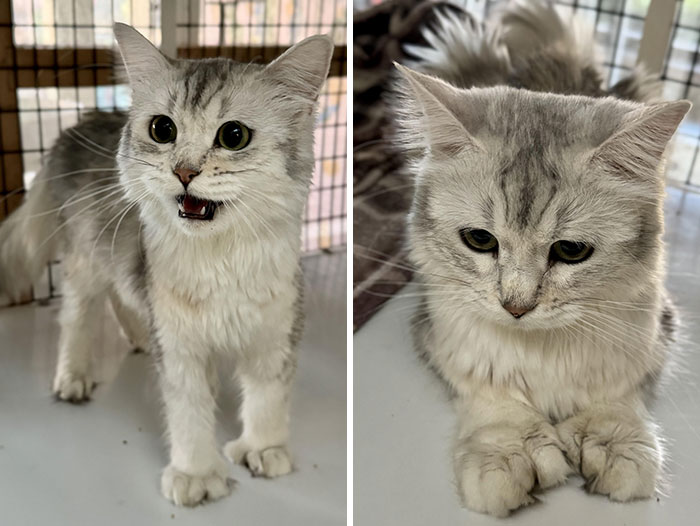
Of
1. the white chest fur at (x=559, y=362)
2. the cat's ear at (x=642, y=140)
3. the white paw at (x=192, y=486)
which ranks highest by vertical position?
the cat's ear at (x=642, y=140)

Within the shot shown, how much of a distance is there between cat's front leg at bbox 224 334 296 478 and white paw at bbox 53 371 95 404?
217mm

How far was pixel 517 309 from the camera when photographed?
2.85 feet

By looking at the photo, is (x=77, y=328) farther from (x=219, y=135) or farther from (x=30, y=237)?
(x=219, y=135)

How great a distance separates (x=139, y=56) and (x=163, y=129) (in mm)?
96

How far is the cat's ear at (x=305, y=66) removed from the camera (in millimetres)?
873

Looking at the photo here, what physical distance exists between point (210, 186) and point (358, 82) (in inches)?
35.4

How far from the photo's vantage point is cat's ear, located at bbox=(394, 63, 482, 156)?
2.90 ft

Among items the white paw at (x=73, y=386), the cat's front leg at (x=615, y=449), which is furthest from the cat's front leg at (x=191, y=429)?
the cat's front leg at (x=615, y=449)

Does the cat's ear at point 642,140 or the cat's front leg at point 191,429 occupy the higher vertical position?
the cat's ear at point 642,140

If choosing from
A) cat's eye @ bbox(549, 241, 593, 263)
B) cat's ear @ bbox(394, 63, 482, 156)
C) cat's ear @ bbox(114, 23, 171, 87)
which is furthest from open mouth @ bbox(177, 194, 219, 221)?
cat's eye @ bbox(549, 241, 593, 263)

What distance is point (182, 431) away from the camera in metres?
0.99

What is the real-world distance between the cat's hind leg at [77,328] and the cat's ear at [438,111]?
0.51 m

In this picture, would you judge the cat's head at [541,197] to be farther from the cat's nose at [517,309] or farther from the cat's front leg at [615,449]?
the cat's front leg at [615,449]

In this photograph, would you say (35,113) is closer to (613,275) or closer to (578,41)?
(613,275)
